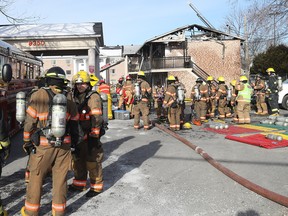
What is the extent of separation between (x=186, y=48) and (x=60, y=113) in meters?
26.1

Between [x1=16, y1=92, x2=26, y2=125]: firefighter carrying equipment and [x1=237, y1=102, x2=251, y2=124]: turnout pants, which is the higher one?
[x1=16, y1=92, x2=26, y2=125]: firefighter carrying equipment

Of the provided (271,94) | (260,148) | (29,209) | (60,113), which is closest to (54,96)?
(60,113)

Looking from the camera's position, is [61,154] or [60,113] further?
[61,154]

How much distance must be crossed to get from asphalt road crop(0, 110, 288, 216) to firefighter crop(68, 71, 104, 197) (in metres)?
0.24

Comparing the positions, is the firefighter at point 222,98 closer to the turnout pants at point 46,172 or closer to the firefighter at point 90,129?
the firefighter at point 90,129

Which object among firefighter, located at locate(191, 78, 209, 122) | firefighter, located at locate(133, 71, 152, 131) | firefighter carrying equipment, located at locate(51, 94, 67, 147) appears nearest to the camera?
firefighter carrying equipment, located at locate(51, 94, 67, 147)

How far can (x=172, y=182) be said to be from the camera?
486 cm

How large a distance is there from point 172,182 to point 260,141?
3.61 meters

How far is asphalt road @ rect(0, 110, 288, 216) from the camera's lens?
385cm

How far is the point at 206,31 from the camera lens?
2869cm

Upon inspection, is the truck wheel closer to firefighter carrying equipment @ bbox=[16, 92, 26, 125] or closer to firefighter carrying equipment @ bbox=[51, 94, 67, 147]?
firefighter carrying equipment @ bbox=[16, 92, 26, 125]

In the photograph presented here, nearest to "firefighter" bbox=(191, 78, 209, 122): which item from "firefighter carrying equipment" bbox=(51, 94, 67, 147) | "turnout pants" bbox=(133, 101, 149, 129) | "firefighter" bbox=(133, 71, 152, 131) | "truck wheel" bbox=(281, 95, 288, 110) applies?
"firefighter" bbox=(133, 71, 152, 131)

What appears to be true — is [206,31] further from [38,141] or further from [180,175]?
[38,141]

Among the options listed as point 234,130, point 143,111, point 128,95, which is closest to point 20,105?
point 143,111
